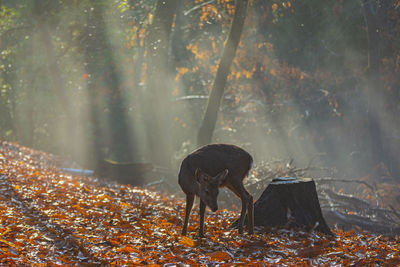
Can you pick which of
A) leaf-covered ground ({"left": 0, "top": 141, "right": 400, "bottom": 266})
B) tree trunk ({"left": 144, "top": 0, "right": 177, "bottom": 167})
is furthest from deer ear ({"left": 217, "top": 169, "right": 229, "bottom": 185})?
tree trunk ({"left": 144, "top": 0, "right": 177, "bottom": 167})

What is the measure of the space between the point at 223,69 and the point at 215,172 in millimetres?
8680

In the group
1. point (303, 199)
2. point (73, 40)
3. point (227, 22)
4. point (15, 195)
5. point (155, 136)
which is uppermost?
point (73, 40)

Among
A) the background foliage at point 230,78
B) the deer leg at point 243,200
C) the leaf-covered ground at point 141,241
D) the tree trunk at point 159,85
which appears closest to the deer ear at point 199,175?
the deer leg at point 243,200

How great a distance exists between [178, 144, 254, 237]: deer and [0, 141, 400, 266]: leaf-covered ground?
20.0 inches

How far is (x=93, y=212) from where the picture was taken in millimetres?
8977

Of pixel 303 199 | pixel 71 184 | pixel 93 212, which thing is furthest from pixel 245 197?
pixel 71 184

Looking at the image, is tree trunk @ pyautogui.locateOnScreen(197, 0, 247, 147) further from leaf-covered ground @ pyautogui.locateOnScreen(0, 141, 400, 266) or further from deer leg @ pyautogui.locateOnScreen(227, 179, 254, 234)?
deer leg @ pyautogui.locateOnScreen(227, 179, 254, 234)

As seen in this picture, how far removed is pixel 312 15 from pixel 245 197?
20.0 m

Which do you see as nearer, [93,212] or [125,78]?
[93,212]

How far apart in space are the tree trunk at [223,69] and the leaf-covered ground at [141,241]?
6141 mm

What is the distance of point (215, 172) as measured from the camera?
7.47 meters

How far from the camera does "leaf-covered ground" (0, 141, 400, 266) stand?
19.5 ft

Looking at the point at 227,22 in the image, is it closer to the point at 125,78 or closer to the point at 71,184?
the point at 125,78

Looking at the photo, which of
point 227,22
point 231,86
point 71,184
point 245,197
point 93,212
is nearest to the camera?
point 245,197
